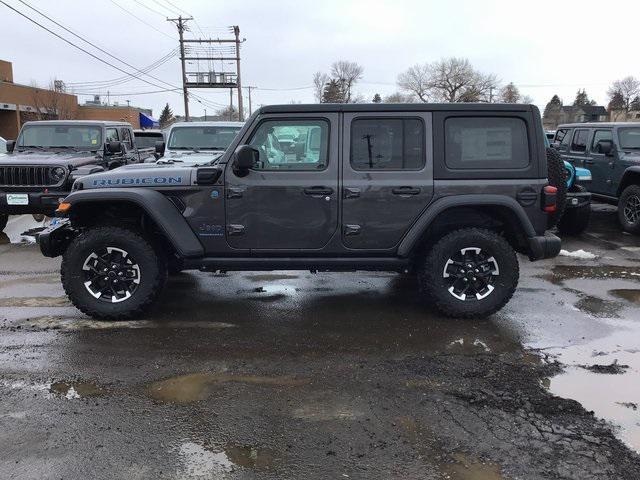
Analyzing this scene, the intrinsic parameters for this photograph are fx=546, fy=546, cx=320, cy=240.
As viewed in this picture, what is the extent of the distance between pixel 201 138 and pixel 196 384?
642 cm

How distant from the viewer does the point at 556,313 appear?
5.39 m

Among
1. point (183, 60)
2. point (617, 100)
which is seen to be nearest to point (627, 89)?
point (617, 100)

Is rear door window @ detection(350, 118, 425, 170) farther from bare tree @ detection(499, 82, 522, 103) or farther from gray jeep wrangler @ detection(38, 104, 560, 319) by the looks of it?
bare tree @ detection(499, 82, 522, 103)

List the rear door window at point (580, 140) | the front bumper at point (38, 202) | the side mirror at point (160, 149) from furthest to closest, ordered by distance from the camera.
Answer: the rear door window at point (580, 140) → the side mirror at point (160, 149) → the front bumper at point (38, 202)

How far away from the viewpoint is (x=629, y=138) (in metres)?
10.1

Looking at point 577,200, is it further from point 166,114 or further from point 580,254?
point 166,114

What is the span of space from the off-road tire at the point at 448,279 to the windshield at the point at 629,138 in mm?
6661

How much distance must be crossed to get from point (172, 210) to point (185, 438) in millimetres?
2274

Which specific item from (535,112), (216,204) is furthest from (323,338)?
(535,112)

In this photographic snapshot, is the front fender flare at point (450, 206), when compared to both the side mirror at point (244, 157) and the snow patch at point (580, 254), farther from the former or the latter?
the snow patch at point (580, 254)

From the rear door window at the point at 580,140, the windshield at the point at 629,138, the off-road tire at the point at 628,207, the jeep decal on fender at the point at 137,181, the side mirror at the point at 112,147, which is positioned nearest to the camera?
the jeep decal on fender at the point at 137,181

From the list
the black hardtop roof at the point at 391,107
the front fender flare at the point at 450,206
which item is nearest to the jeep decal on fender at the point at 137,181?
the black hardtop roof at the point at 391,107

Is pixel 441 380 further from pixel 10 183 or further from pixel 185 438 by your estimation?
pixel 10 183

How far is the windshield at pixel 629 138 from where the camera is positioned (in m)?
10.1
